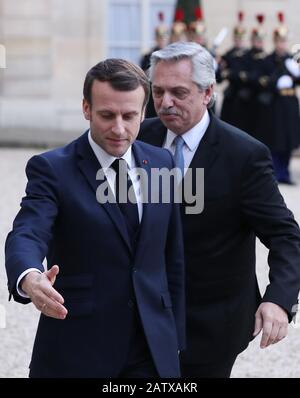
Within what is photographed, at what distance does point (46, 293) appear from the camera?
288 centimetres

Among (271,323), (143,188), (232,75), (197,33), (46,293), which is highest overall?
(143,188)

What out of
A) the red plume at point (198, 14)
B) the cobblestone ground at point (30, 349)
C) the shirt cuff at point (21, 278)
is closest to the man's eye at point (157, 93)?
the shirt cuff at point (21, 278)

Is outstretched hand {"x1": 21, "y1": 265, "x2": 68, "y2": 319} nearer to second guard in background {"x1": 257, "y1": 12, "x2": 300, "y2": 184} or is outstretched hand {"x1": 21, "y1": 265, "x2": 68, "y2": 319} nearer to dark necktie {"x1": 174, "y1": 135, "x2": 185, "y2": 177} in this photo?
dark necktie {"x1": 174, "y1": 135, "x2": 185, "y2": 177}

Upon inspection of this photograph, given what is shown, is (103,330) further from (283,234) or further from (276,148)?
(276,148)

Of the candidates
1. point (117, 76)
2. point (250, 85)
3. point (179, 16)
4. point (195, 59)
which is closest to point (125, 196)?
point (117, 76)

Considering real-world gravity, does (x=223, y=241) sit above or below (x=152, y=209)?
below

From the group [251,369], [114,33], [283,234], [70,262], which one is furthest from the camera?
[114,33]

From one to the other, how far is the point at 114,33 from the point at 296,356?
11870 mm

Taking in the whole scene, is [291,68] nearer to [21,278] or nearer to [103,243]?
[103,243]

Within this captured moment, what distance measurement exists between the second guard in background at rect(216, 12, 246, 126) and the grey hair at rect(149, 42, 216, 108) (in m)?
10.1

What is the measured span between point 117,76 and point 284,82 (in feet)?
33.8

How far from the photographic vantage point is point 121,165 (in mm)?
3305
